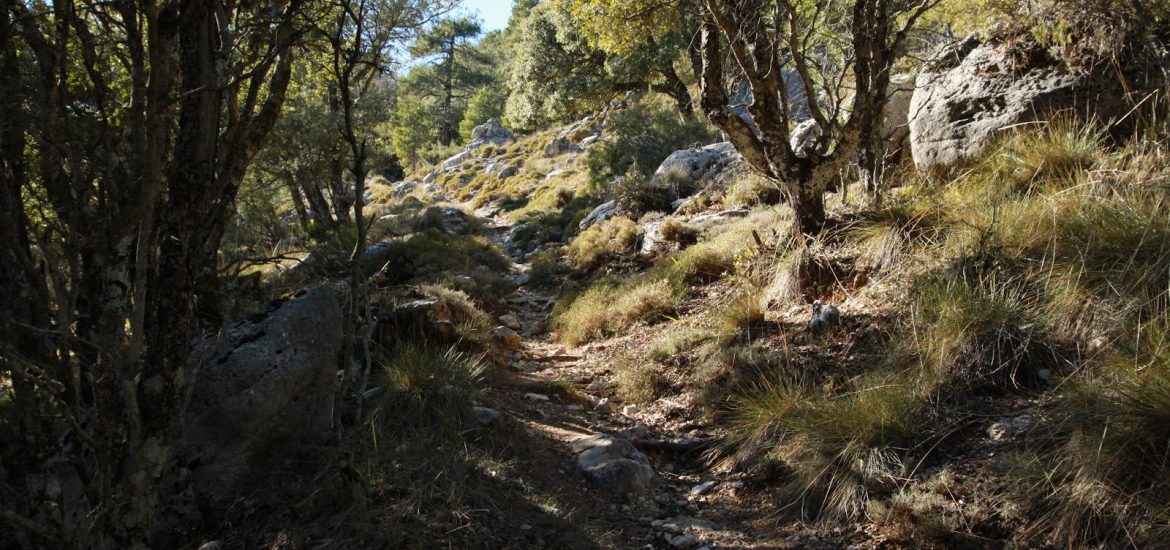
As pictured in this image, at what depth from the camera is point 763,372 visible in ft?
16.7

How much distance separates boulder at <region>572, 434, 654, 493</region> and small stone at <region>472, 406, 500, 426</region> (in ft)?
2.05

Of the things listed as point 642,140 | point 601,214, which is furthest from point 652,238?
point 642,140

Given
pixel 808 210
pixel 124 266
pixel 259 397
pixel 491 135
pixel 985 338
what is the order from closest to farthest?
pixel 124 266 → pixel 259 397 → pixel 985 338 → pixel 808 210 → pixel 491 135

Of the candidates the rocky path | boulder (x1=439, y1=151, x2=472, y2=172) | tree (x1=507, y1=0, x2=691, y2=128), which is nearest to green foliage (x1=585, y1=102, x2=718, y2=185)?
tree (x1=507, y1=0, x2=691, y2=128)

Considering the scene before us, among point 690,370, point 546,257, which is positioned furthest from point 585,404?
point 546,257

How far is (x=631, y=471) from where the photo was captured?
14.2ft

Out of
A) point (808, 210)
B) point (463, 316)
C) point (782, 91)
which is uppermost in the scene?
point (782, 91)

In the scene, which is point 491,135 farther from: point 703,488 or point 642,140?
point 703,488

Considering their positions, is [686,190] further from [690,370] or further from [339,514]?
[339,514]

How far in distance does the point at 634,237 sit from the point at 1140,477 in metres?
8.37

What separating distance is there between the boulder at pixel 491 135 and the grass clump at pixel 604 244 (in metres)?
28.1

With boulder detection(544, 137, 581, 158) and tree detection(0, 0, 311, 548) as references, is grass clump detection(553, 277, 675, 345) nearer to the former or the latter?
tree detection(0, 0, 311, 548)

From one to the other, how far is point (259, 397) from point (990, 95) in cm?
699

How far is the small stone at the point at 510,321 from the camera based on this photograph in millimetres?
8793
